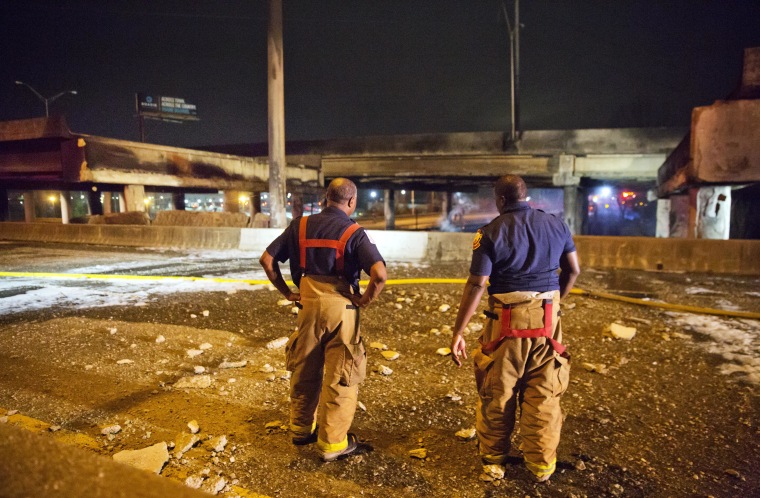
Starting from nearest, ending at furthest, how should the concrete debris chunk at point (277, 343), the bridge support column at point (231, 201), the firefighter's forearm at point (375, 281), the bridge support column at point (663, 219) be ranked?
the firefighter's forearm at point (375, 281) → the concrete debris chunk at point (277, 343) → the bridge support column at point (663, 219) → the bridge support column at point (231, 201)

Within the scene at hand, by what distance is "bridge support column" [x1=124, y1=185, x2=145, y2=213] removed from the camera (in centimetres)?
1880

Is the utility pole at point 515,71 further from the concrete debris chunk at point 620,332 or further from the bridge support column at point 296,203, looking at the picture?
the concrete debris chunk at point 620,332

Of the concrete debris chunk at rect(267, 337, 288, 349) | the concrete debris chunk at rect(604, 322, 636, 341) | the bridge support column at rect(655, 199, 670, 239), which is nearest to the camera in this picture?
the concrete debris chunk at rect(267, 337, 288, 349)

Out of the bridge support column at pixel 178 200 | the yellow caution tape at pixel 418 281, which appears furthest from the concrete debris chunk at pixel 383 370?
the bridge support column at pixel 178 200

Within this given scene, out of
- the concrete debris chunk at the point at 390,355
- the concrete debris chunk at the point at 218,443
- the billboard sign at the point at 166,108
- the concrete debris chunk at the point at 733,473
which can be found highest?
the billboard sign at the point at 166,108

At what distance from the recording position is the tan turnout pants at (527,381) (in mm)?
2654

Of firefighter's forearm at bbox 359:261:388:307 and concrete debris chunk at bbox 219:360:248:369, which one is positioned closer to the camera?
firefighter's forearm at bbox 359:261:388:307

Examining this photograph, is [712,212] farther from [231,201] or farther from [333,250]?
[231,201]

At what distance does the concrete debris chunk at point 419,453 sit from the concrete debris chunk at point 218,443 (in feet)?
4.03

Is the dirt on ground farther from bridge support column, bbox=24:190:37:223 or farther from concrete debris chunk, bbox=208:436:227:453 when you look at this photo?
bridge support column, bbox=24:190:37:223

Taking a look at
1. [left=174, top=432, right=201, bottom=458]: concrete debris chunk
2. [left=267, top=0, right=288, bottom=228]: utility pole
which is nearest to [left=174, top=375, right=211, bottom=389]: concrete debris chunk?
[left=174, top=432, right=201, bottom=458]: concrete debris chunk

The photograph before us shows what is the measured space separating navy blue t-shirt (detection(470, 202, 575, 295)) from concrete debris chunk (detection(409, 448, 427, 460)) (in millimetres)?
1183

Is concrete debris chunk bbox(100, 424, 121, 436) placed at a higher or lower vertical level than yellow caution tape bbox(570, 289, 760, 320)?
lower

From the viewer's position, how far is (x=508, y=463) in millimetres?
2881
